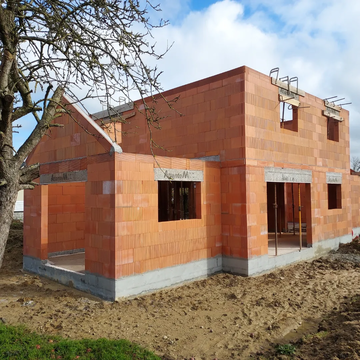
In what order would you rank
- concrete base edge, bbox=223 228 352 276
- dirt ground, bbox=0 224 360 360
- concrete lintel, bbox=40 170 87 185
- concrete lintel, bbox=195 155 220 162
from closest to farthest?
1. dirt ground, bbox=0 224 360 360
2. concrete lintel, bbox=40 170 87 185
3. concrete base edge, bbox=223 228 352 276
4. concrete lintel, bbox=195 155 220 162

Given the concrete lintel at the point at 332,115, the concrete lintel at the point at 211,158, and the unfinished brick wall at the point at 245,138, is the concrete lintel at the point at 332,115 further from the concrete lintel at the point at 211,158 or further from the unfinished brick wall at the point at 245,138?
the concrete lintel at the point at 211,158

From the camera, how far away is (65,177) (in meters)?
9.07

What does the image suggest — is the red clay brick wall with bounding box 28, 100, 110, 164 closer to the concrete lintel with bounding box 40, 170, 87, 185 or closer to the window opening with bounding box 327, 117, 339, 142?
the concrete lintel with bounding box 40, 170, 87, 185

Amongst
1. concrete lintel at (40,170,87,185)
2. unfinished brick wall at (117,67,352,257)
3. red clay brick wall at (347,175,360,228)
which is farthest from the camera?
red clay brick wall at (347,175,360,228)

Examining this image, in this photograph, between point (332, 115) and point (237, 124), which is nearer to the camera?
point (237, 124)

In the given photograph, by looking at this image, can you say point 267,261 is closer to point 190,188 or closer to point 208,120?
point 190,188

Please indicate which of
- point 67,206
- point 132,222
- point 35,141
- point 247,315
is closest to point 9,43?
point 35,141

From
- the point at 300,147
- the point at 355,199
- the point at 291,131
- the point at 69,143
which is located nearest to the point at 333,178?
the point at 300,147

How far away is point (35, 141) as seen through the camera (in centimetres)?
501

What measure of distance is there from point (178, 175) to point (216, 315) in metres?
3.48

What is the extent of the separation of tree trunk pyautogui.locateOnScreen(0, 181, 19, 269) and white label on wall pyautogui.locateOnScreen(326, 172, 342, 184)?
11088 mm

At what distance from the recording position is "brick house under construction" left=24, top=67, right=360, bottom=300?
768 centimetres

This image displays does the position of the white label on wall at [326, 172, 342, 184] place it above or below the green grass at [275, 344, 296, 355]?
above

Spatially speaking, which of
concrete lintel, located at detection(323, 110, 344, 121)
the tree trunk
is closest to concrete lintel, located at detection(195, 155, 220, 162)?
concrete lintel, located at detection(323, 110, 344, 121)
